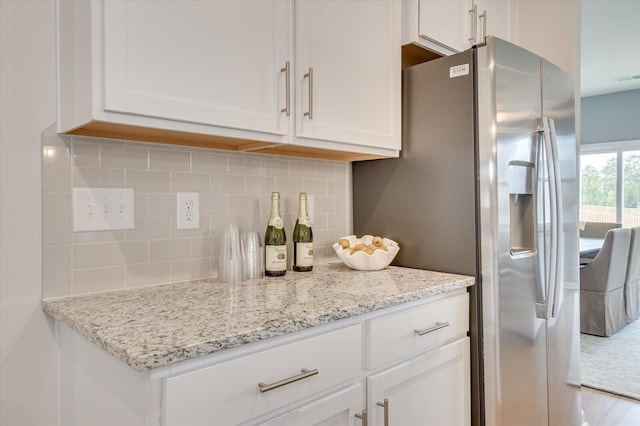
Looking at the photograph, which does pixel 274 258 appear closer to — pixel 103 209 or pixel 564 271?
pixel 103 209

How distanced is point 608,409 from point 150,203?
272 cm

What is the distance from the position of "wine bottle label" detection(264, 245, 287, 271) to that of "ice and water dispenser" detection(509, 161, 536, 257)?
898 mm

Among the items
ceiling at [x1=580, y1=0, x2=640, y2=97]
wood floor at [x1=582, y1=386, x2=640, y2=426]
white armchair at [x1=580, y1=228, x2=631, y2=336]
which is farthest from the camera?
white armchair at [x1=580, y1=228, x2=631, y2=336]

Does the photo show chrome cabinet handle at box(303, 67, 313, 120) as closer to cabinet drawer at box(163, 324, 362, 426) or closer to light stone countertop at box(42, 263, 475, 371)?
light stone countertop at box(42, 263, 475, 371)

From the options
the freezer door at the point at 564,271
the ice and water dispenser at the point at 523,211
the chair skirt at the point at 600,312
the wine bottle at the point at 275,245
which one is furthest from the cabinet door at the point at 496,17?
the chair skirt at the point at 600,312

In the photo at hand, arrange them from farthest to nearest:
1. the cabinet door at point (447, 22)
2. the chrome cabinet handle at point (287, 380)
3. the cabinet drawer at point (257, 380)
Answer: the cabinet door at point (447, 22)
the chrome cabinet handle at point (287, 380)
the cabinet drawer at point (257, 380)

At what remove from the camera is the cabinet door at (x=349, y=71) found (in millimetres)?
1442

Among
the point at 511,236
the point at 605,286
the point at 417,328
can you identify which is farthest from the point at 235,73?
the point at 605,286

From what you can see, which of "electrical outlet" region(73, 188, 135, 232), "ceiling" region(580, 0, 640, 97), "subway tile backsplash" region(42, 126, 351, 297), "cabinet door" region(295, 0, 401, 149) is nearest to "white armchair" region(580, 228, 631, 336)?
"ceiling" region(580, 0, 640, 97)

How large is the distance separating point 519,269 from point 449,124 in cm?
61

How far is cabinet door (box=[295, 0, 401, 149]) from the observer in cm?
144

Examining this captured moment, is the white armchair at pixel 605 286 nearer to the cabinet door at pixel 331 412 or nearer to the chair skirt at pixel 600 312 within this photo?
the chair skirt at pixel 600 312

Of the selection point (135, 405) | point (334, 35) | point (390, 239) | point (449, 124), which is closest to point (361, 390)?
point (135, 405)

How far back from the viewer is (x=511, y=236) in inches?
67.7
